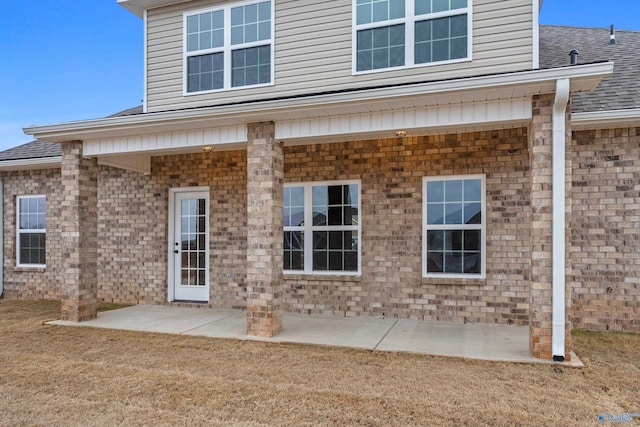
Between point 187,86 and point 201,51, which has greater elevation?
point 201,51

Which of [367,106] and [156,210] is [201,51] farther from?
[367,106]

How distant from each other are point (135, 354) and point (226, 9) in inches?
221

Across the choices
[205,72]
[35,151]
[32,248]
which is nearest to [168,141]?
[205,72]

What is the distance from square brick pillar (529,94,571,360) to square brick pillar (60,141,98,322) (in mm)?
6515

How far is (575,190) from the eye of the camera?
6.23 m

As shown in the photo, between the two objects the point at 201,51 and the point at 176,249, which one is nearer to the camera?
the point at 201,51

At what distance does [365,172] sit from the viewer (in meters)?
7.16

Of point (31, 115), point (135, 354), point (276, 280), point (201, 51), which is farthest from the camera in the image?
point (31, 115)

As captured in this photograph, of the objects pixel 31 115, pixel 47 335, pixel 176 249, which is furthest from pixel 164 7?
pixel 31 115

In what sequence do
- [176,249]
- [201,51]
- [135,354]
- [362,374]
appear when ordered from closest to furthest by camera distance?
[362,374] < [135,354] < [201,51] < [176,249]

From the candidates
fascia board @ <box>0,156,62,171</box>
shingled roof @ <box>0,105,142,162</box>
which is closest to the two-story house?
fascia board @ <box>0,156,62,171</box>

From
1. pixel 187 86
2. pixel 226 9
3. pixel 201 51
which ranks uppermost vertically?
pixel 226 9

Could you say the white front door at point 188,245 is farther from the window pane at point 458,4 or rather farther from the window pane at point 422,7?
the window pane at point 458,4

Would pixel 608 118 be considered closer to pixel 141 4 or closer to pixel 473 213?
pixel 473 213
